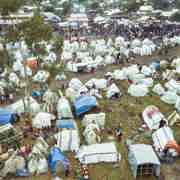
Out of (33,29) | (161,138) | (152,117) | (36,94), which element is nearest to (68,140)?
(161,138)

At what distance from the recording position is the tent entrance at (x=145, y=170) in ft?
33.8

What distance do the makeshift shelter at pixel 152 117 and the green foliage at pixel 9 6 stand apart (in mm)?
7749

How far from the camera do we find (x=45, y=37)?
1659cm

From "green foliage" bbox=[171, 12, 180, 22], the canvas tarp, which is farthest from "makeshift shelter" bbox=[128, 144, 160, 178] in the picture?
"green foliage" bbox=[171, 12, 180, 22]

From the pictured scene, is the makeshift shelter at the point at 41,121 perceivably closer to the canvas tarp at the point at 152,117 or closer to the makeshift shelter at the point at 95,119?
the makeshift shelter at the point at 95,119

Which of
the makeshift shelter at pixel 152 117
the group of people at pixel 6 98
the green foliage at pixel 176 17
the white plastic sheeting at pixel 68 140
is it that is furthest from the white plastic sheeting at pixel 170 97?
the green foliage at pixel 176 17

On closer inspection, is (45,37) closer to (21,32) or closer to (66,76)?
(21,32)

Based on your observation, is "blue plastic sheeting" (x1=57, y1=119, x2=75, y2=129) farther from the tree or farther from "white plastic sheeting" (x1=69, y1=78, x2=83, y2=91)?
the tree

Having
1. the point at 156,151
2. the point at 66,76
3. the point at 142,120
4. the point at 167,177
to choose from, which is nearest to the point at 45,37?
the point at 66,76

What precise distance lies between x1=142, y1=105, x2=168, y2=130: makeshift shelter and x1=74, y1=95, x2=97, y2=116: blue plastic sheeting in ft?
7.97

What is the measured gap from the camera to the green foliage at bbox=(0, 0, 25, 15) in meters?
14.7

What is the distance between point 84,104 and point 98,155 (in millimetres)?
4032

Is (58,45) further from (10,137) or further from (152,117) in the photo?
(10,137)

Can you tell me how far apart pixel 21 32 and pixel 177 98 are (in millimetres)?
8237
